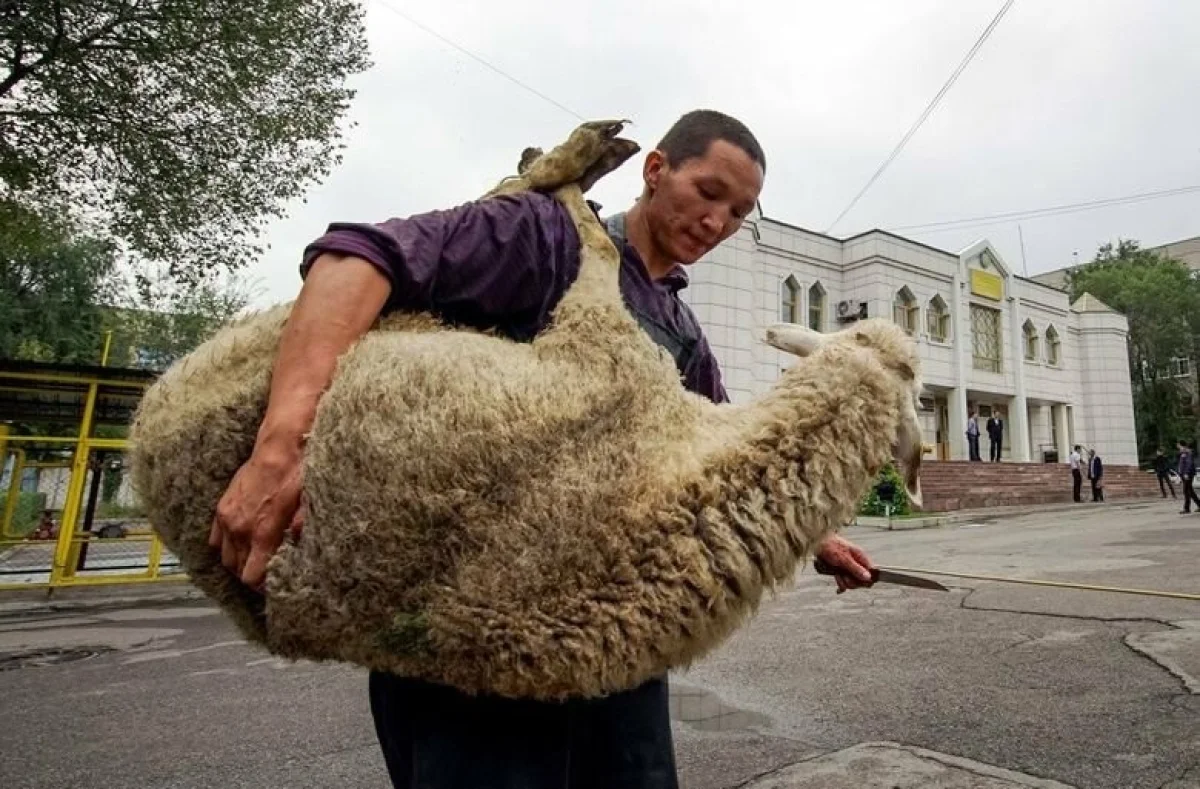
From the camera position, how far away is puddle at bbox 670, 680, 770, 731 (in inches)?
143

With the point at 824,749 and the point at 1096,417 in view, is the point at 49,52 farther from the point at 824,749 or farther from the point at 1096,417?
the point at 1096,417

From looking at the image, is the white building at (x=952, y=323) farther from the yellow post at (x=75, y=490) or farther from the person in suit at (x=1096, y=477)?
the yellow post at (x=75, y=490)

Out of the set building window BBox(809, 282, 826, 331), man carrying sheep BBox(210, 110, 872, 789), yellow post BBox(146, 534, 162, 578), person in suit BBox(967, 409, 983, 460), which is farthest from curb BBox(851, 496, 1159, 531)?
man carrying sheep BBox(210, 110, 872, 789)

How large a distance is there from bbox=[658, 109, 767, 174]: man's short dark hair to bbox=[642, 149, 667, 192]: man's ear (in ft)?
0.05

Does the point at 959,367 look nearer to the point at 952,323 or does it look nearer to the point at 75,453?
the point at 952,323

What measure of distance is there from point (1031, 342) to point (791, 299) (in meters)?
11.7

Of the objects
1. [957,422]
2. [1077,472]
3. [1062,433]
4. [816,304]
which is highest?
[816,304]

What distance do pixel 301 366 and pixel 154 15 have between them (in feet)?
33.7

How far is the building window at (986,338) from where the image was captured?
2506 centimetres

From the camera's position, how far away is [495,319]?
1312 millimetres

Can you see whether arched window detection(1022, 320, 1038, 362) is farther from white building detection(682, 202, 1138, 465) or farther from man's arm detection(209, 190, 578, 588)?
man's arm detection(209, 190, 578, 588)

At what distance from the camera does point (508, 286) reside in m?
1.27

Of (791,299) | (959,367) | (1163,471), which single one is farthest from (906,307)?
(1163,471)

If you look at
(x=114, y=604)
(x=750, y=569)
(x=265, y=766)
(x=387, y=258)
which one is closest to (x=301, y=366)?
(x=387, y=258)
